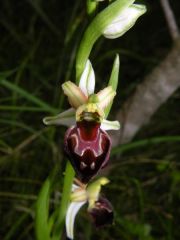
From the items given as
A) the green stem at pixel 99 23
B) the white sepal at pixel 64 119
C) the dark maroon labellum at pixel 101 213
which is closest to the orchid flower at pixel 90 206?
the dark maroon labellum at pixel 101 213

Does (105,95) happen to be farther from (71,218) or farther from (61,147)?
(61,147)

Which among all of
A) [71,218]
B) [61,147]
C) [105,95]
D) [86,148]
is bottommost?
[71,218]

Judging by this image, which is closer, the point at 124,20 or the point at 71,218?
the point at 124,20

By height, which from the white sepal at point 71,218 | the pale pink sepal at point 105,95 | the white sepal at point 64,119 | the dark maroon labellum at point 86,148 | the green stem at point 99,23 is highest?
the green stem at point 99,23

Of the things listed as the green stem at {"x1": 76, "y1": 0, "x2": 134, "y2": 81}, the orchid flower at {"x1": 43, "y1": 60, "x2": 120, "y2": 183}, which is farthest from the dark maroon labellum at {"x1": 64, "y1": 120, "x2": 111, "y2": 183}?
the green stem at {"x1": 76, "y1": 0, "x2": 134, "y2": 81}

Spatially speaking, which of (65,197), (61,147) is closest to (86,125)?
(65,197)

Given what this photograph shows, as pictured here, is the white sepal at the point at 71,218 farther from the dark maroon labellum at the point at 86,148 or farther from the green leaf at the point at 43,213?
the dark maroon labellum at the point at 86,148

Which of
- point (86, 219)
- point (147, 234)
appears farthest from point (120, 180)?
point (147, 234)
